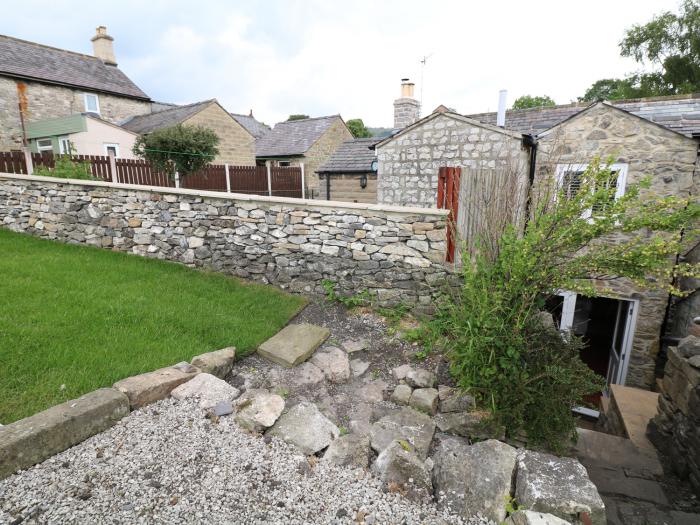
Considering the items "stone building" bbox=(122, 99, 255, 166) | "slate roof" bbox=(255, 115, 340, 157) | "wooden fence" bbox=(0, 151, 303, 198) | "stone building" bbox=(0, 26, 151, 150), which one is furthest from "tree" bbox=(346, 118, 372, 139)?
"wooden fence" bbox=(0, 151, 303, 198)

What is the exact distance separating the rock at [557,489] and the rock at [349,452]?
3.59 feet

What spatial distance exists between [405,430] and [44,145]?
22.7m

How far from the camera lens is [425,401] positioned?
366cm

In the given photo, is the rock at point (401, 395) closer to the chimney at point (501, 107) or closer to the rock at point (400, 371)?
the rock at point (400, 371)

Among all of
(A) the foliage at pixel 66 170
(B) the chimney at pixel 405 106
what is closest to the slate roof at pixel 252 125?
(B) the chimney at pixel 405 106

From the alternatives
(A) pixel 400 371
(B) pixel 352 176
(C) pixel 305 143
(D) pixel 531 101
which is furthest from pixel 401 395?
(D) pixel 531 101

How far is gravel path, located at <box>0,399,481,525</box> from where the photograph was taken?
7.82 feet

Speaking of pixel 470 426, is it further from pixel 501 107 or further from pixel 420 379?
pixel 501 107

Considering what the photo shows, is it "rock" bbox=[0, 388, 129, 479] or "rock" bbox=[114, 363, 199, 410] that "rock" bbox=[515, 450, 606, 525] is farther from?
"rock" bbox=[0, 388, 129, 479]

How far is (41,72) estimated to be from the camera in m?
19.5

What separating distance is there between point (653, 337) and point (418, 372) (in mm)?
6603

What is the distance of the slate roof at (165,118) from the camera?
19484 millimetres

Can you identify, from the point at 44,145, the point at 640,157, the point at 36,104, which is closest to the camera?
the point at 640,157

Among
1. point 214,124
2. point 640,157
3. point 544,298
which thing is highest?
point 214,124
